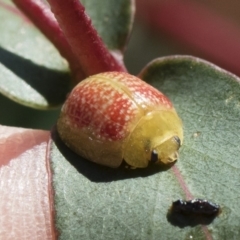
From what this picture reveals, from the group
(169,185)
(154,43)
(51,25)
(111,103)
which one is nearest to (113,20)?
(51,25)

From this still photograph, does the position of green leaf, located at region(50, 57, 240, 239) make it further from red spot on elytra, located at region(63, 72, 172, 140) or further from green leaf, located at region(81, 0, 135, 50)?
green leaf, located at region(81, 0, 135, 50)

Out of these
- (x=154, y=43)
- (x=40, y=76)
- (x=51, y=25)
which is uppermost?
(x=51, y=25)

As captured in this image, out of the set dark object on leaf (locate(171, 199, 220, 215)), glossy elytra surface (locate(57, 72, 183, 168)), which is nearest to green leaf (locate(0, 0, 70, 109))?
glossy elytra surface (locate(57, 72, 183, 168))

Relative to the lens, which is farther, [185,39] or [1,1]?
[185,39]

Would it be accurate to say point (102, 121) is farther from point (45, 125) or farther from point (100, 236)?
point (45, 125)

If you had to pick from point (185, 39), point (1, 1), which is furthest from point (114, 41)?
point (185, 39)

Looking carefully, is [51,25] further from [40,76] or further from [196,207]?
[196,207]
